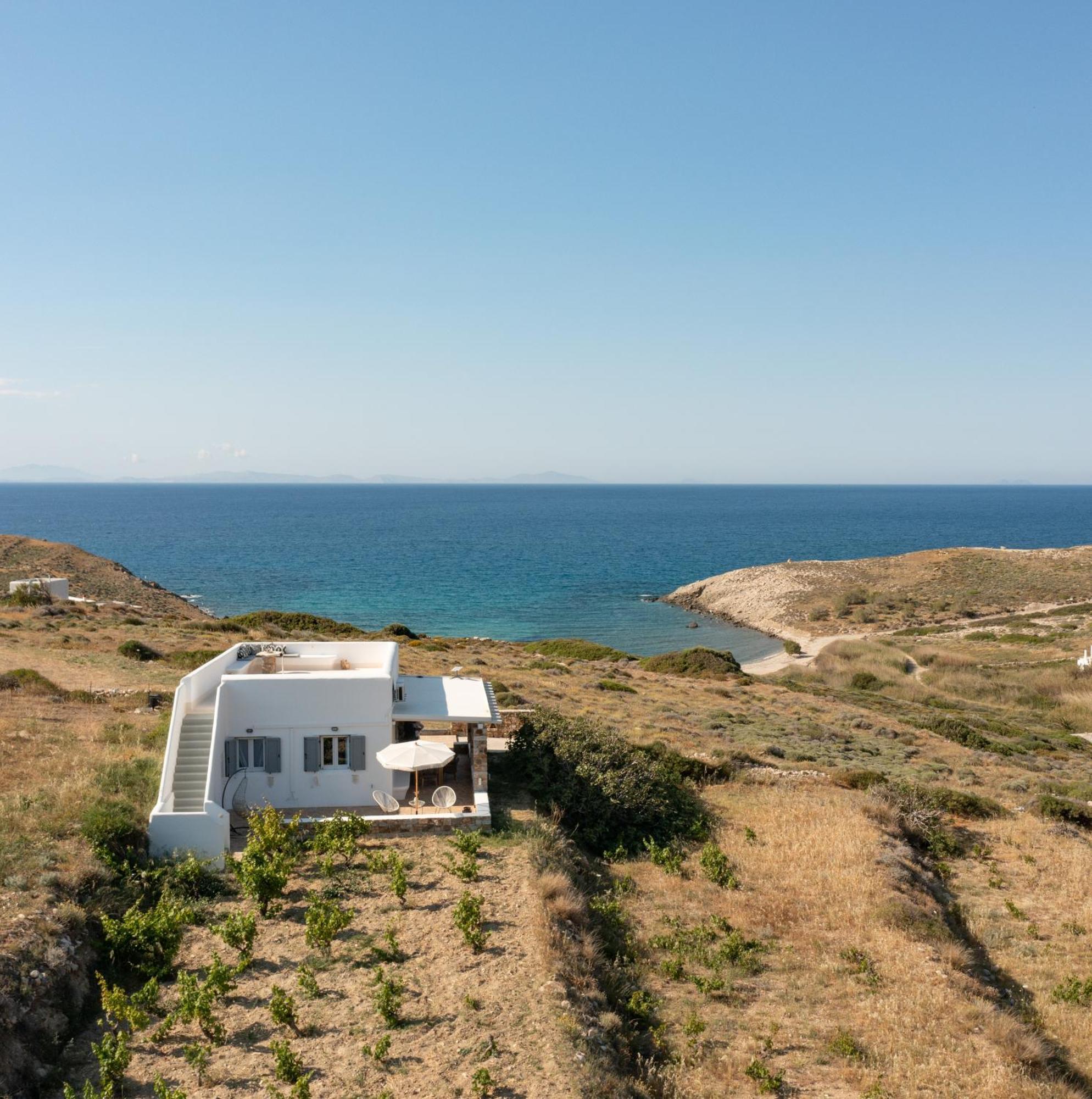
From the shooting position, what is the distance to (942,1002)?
46.6 ft

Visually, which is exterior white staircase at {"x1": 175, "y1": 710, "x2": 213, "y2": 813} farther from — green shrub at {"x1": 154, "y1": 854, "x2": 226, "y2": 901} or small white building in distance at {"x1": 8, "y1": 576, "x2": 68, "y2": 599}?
small white building in distance at {"x1": 8, "y1": 576, "x2": 68, "y2": 599}

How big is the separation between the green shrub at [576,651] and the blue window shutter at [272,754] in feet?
118

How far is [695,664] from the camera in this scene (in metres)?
53.0

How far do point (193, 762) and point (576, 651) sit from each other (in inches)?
1604

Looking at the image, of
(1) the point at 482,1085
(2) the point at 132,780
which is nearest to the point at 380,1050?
(1) the point at 482,1085

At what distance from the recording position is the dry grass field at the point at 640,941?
1175 centimetres

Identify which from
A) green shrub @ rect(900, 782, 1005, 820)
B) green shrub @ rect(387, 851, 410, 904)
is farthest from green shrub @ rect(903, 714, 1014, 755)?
green shrub @ rect(387, 851, 410, 904)

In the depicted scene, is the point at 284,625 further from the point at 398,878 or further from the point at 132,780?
the point at 398,878

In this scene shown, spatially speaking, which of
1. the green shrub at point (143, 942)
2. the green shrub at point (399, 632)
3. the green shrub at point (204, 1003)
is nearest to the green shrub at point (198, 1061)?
the green shrub at point (204, 1003)

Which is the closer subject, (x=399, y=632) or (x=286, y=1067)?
(x=286, y=1067)

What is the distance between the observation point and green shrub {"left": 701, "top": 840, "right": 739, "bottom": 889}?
1923 cm

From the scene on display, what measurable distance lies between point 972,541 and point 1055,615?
377 ft

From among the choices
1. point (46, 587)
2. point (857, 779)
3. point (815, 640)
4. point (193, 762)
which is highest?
point (46, 587)

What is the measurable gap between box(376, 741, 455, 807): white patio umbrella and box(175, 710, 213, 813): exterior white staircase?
4.23 metres
